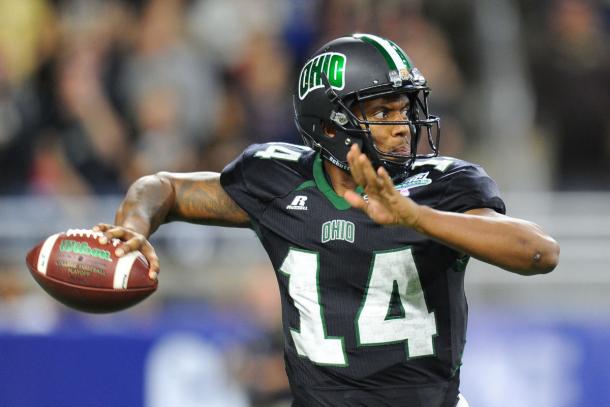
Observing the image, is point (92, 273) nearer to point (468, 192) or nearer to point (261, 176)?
point (261, 176)

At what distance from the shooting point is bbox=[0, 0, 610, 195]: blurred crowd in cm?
725

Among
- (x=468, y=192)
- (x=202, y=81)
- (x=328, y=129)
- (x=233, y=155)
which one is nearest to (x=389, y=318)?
(x=468, y=192)

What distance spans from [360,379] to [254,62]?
465 centimetres

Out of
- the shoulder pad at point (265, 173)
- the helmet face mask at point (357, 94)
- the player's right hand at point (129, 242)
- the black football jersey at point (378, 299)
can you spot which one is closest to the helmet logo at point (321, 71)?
the helmet face mask at point (357, 94)

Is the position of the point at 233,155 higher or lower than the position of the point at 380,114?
lower

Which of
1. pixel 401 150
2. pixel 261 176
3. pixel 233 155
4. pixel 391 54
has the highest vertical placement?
pixel 391 54

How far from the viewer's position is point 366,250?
3.40 meters

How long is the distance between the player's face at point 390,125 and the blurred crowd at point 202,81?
3.75 metres

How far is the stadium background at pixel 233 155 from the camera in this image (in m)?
5.90

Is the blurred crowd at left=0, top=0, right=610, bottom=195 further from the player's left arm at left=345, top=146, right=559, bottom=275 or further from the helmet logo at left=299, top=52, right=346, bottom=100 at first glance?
the player's left arm at left=345, top=146, right=559, bottom=275

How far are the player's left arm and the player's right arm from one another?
2.93 feet

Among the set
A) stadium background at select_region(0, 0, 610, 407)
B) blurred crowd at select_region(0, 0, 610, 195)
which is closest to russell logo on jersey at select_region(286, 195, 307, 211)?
stadium background at select_region(0, 0, 610, 407)

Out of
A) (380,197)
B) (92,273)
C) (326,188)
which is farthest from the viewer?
(326,188)

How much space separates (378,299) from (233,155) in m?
4.01
